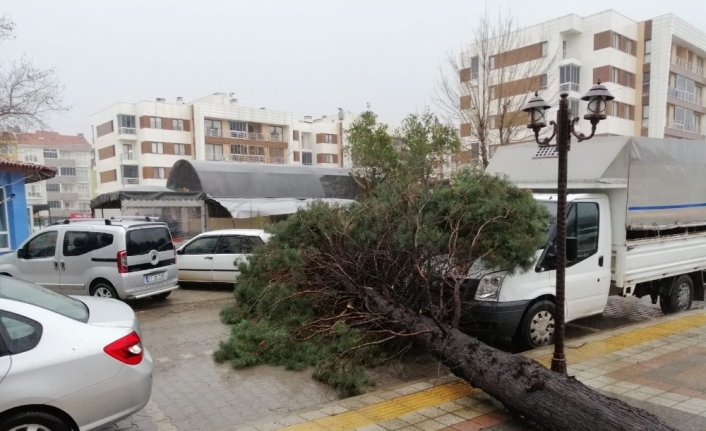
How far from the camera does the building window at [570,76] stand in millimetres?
38500

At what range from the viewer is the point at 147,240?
927cm

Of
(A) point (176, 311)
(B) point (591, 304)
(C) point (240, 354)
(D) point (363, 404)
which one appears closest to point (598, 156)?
(B) point (591, 304)

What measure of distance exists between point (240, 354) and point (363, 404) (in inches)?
84.5

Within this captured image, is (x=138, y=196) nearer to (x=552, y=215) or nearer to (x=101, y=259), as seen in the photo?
(x=101, y=259)

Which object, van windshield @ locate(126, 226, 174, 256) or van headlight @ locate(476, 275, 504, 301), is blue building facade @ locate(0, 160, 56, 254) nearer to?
van windshield @ locate(126, 226, 174, 256)

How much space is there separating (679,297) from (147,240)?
32.6 ft

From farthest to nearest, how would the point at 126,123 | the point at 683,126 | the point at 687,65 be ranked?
the point at 126,123 → the point at 683,126 → the point at 687,65

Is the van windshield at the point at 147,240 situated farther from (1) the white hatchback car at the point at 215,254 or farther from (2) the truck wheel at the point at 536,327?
(2) the truck wheel at the point at 536,327

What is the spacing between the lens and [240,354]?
6.09m

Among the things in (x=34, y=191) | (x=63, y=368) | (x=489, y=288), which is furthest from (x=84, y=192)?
(x=63, y=368)

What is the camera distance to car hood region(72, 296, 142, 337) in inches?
155

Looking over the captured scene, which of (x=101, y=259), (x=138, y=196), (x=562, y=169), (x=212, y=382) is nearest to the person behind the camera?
(x=562, y=169)

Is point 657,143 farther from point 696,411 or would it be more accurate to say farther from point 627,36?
point 627,36

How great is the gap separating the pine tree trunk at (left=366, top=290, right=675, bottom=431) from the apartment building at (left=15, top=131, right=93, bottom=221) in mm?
83304
